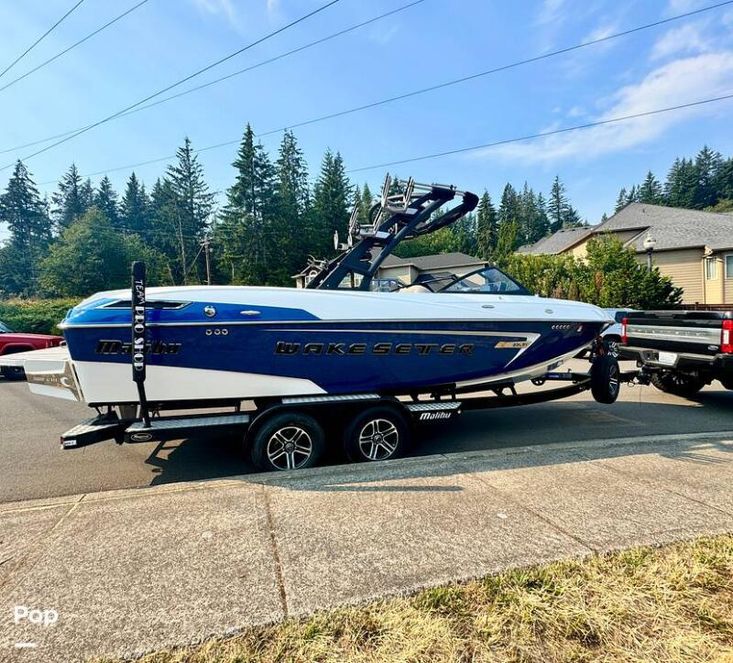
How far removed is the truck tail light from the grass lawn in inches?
174

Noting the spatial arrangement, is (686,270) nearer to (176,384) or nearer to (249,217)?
(176,384)

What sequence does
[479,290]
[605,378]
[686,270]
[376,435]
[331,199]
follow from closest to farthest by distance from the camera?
[376,435] < [479,290] < [605,378] < [686,270] < [331,199]

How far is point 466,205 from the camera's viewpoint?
5.94 m

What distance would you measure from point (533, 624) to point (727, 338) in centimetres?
561

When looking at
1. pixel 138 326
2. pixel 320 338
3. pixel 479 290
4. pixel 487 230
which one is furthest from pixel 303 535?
pixel 487 230

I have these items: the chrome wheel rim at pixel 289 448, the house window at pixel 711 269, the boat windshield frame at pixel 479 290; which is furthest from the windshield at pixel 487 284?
the house window at pixel 711 269

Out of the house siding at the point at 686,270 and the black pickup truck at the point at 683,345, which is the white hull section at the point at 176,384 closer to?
the black pickup truck at the point at 683,345

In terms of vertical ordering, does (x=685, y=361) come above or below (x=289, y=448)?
above

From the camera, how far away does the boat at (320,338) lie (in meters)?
3.88

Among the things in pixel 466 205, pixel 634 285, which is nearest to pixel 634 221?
pixel 634 285

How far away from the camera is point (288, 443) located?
420 centimetres

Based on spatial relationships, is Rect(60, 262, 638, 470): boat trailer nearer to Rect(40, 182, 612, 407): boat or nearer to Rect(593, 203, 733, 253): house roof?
Rect(40, 182, 612, 407): boat

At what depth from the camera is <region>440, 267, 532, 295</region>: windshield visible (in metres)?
5.11

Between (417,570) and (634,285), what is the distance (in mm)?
21797
